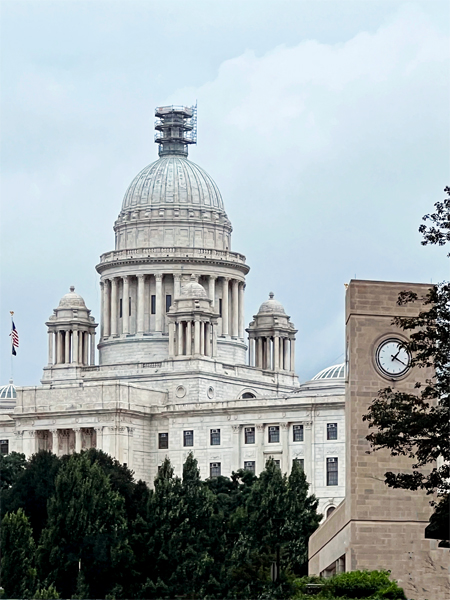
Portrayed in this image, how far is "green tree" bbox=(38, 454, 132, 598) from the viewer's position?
11450 centimetres

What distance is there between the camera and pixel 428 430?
65.1 meters

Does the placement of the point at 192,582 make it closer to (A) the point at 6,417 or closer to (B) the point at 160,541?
(B) the point at 160,541

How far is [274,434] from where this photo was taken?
168125 millimetres

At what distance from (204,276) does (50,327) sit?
1379 cm

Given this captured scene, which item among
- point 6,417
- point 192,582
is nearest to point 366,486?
point 192,582

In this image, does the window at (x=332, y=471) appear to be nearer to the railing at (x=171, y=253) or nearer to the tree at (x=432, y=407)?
the railing at (x=171, y=253)

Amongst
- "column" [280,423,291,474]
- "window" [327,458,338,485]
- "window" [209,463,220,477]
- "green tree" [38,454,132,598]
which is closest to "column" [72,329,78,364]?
"window" [209,463,220,477]

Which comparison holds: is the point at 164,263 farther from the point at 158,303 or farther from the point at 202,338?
the point at 202,338

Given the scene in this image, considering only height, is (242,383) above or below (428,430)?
above

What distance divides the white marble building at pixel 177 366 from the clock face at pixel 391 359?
8622 cm

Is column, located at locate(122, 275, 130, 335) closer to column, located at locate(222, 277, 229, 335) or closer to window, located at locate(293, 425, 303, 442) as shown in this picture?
column, located at locate(222, 277, 229, 335)

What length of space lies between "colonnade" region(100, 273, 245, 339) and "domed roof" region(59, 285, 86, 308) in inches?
76.7

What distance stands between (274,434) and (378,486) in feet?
305

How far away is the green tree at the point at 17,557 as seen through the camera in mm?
109819
